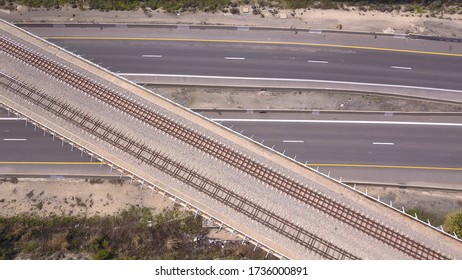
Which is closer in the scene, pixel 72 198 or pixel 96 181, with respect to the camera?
pixel 72 198

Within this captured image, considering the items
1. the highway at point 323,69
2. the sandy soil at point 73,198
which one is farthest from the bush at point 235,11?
the sandy soil at point 73,198

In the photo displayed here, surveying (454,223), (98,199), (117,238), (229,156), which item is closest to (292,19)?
(229,156)

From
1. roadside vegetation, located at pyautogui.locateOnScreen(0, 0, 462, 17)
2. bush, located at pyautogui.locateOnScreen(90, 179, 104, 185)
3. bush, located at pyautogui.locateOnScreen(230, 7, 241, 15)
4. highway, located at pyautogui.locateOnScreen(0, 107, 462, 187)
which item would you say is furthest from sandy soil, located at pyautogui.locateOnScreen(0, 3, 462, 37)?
bush, located at pyautogui.locateOnScreen(90, 179, 104, 185)

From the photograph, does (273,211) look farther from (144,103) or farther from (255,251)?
(144,103)

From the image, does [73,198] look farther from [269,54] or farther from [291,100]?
[269,54]

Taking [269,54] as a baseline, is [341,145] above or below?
below

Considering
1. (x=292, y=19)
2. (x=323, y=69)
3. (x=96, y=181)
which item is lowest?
(x=96, y=181)

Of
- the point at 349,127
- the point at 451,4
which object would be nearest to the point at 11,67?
the point at 349,127
